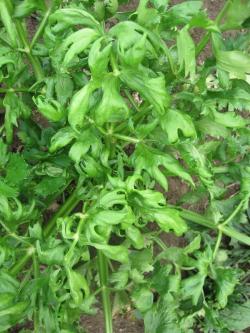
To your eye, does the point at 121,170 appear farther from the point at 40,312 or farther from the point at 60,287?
the point at 40,312

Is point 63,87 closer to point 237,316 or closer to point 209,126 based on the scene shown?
point 209,126

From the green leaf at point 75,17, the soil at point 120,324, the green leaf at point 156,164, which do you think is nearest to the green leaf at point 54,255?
the green leaf at point 156,164

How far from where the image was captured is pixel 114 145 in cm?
175

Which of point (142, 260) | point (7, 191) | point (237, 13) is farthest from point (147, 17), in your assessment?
point (142, 260)

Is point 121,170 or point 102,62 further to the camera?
point 121,170

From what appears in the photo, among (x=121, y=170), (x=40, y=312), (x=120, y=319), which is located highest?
(x=121, y=170)

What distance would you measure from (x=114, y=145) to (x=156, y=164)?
289 millimetres

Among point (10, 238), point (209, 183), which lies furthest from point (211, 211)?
point (10, 238)

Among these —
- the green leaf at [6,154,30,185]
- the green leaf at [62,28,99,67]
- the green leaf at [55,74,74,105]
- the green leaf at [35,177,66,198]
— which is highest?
the green leaf at [62,28,99,67]

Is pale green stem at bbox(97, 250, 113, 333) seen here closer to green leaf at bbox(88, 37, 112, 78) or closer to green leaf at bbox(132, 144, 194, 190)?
green leaf at bbox(132, 144, 194, 190)

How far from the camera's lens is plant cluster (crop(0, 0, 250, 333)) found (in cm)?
131

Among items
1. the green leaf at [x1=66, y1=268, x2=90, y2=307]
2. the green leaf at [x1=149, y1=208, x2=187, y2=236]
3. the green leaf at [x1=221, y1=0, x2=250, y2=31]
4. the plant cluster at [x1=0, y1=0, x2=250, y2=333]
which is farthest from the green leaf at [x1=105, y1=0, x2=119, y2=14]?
the green leaf at [x1=66, y1=268, x2=90, y2=307]

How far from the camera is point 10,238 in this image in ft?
6.22

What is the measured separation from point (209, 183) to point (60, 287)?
56 cm
